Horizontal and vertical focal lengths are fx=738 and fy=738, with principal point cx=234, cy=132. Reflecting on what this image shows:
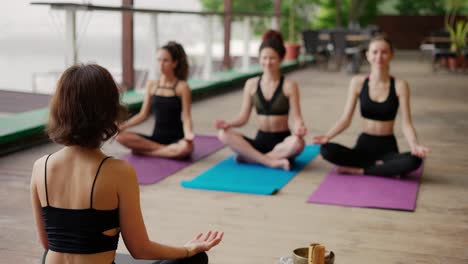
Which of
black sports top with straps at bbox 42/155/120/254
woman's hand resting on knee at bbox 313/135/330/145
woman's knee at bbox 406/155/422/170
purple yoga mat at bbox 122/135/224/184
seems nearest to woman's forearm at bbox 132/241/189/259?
black sports top with straps at bbox 42/155/120/254

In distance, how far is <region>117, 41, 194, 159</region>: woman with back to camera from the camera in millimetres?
5055

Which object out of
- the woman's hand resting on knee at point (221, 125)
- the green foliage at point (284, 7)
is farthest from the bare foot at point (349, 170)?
the green foliage at point (284, 7)

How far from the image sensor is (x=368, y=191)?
4297 mm

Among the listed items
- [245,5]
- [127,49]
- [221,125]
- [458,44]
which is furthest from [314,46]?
[221,125]

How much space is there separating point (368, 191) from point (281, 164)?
2.46 feet

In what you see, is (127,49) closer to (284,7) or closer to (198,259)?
(198,259)

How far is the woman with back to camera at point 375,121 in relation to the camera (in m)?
4.65

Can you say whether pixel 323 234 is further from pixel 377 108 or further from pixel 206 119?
pixel 206 119

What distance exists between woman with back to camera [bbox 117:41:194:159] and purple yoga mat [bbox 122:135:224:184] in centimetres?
7

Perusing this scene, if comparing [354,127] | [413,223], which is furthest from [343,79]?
[413,223]

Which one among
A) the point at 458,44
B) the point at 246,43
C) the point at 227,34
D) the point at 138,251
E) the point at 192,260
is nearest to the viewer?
the point at 138,251

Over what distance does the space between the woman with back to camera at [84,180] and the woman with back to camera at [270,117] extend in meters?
2.90

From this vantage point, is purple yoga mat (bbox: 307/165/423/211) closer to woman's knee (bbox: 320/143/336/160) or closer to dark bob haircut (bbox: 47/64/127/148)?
woman's knee (bbox: 320/143/336/160)

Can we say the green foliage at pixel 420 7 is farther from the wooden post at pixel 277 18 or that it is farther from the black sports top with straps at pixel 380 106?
the black sports top with straps at pixel 380 106
